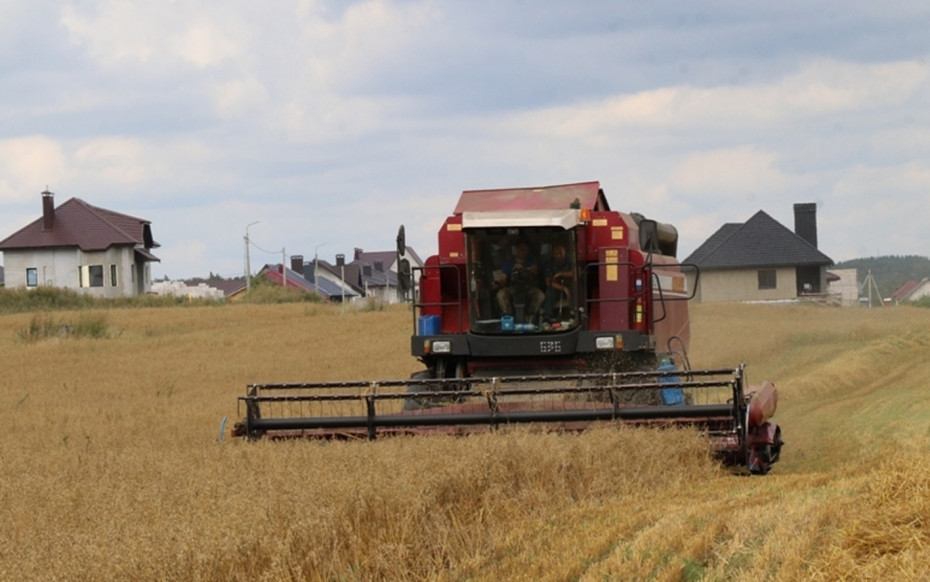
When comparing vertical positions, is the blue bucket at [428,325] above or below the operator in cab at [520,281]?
below

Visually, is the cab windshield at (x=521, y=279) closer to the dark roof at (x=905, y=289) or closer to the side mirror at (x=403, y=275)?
the side mirror at (x=403, y=275)

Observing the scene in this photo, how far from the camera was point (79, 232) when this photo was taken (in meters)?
60.9

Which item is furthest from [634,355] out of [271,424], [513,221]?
[271,424]

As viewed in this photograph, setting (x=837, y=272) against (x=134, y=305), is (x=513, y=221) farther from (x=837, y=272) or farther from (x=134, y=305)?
(x=837, y=272)

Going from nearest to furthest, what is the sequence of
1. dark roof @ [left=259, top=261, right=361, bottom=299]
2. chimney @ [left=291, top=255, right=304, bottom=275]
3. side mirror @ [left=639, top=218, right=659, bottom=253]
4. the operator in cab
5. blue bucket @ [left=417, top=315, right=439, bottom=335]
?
1. the operator in cab
2. blue bucket @ [left=417, top=315, right=439, bottom=335]
3. side mirror @ [left=639, top=218, right=659, bottom=253]
4. dark roof @ [left=259, top=261, right=361, bottom=299]
5. chimney @ [left=291, top=255, right=304, bottom=275]

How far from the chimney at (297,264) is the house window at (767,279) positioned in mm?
55365

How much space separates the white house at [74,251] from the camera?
6041cm

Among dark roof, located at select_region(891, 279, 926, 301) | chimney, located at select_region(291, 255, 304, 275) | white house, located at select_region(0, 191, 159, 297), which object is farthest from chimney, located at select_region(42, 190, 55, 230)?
dark roof, located at select_region(891, 279, 926, 301)

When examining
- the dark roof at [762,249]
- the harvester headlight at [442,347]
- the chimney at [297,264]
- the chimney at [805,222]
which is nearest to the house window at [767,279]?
the dark roof at [762,249]

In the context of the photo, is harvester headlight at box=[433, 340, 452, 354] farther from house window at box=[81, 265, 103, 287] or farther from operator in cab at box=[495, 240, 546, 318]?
house window at box=[81, 265, 103, 287]

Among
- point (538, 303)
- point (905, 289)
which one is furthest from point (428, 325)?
point (905, 289)

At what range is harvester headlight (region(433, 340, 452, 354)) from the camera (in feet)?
37.0

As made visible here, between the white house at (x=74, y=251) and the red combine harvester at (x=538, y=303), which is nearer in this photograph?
the red combine harvester at (x=538, y=303)

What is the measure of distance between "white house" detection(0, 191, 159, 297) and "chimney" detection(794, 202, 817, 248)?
31.5 m
